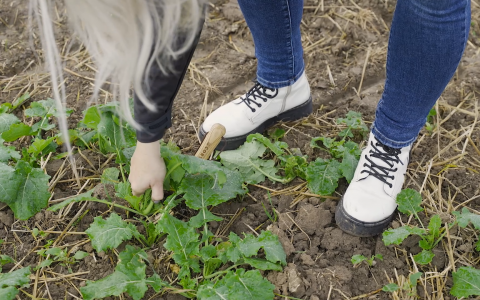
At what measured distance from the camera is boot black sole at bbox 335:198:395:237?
1484 millimetres

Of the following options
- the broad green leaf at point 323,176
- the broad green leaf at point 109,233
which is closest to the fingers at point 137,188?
the broad green leaf at point 109,233

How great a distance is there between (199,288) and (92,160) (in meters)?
0.77

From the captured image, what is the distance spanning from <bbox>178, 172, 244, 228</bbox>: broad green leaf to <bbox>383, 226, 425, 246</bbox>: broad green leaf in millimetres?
489

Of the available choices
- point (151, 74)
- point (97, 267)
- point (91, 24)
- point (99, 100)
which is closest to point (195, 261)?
point (97, 267)

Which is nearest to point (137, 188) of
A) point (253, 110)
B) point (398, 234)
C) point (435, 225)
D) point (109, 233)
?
point (109, 233)

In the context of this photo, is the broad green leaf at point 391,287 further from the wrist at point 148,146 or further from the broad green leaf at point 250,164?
the wrist at point 148,146

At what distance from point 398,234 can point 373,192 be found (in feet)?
0.61

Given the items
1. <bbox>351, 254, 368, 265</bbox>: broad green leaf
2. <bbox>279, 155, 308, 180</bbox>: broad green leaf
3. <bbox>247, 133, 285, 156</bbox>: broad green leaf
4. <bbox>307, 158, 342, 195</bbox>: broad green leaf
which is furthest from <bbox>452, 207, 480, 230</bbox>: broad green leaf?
<bbox>247, 133, 285, 156</bbox>: broad green leaf

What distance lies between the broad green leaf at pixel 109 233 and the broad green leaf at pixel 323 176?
2.05ft

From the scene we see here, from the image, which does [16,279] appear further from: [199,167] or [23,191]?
[199,167]

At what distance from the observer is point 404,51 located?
1241 millimetres

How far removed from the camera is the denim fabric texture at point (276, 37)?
155 cm

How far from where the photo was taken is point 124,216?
1.60 metres

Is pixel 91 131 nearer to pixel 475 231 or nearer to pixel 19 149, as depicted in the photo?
pixel 19 149
